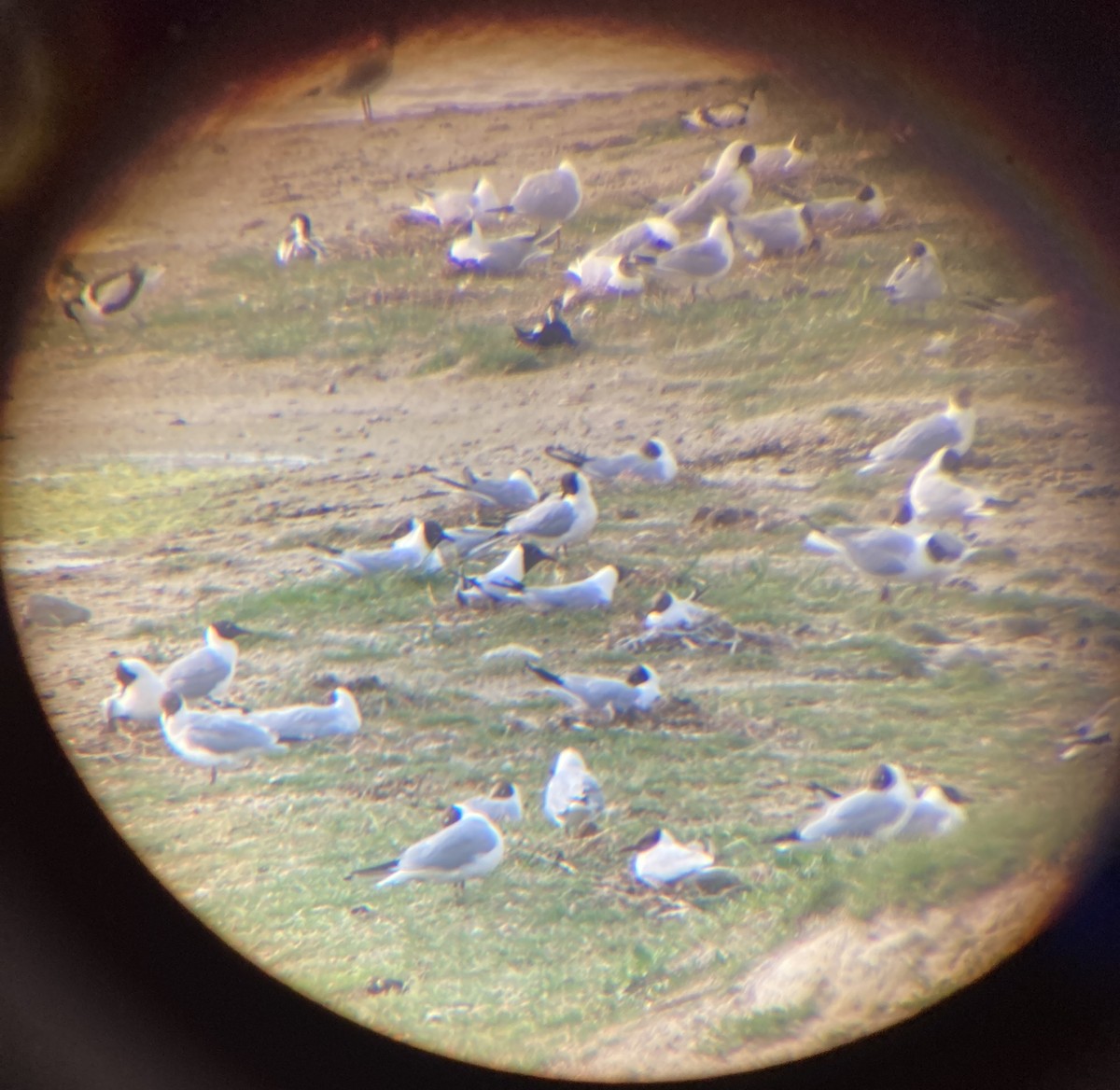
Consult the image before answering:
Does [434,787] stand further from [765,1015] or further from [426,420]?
[426,420]

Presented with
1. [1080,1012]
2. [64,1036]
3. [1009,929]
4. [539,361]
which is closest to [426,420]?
[539,361]

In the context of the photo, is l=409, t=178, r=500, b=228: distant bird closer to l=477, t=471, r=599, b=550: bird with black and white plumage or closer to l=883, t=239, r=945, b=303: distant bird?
l=477, t=471, r=599, b=550: bird with black and white plumage

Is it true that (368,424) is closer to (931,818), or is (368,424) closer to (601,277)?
(601,277)

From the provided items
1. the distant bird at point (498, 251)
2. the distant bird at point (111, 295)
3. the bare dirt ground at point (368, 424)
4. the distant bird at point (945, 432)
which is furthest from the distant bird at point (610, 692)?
the distant bird at point (111, 295)

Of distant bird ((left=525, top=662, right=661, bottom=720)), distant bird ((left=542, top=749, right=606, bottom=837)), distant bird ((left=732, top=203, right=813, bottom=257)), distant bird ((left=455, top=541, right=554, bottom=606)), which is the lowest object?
distant bird ((left=542, top=749, right=606, bottom=837))

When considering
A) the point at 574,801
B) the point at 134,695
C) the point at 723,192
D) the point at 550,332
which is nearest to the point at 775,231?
the point at 723,192

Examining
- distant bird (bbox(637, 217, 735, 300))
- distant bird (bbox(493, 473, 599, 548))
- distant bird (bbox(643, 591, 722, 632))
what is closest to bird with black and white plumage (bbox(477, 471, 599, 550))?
distant bird (bbox(493, 473, 599, 548))
